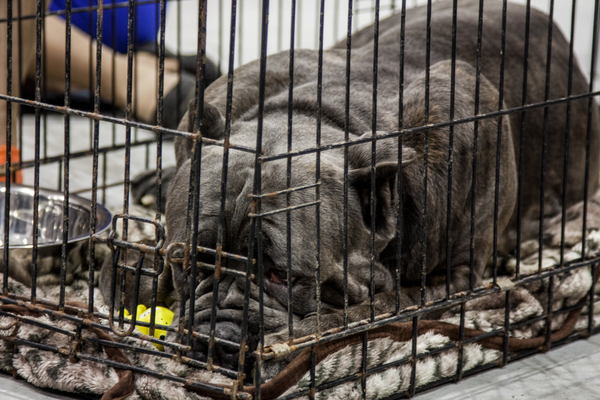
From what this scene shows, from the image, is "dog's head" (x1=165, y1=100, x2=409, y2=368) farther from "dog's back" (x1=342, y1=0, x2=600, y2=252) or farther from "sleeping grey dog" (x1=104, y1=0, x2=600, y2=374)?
"dog's back" (x1=342, y1=0, x2=600, y2=252)

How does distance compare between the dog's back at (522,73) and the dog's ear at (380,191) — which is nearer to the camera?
the dog's ear at (380,191)

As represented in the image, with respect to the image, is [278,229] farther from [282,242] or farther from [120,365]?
[120,365]

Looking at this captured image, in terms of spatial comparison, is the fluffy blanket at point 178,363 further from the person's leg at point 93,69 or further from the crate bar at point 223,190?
the person's leg at point 93,69

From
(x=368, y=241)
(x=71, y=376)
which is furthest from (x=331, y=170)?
(x=71, y=376)

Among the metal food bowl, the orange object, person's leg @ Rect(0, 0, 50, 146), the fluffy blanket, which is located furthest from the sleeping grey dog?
person's leg @ Rect(0, 0, 50, 146)

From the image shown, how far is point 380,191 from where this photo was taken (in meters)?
2.04

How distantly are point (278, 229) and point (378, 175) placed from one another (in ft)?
0.90

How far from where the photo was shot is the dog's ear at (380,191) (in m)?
1.99

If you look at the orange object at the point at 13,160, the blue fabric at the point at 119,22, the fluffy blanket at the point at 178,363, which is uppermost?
the blue fabric at the point at 119,22

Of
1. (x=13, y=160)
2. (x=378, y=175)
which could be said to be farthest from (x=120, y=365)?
(x=13, y=160)

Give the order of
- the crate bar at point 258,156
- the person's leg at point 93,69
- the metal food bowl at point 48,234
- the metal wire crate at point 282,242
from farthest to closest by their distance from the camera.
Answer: the person's leg at point 93,69, the metal food bowl at point 48,234, the metal wire crate at point 282,242, the crate bar at point 258,156

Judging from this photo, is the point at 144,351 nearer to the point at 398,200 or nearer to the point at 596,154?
the point at 398,200

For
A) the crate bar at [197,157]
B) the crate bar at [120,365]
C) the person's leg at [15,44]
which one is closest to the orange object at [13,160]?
the person's leg at [15,44]

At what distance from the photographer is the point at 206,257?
1.97m
